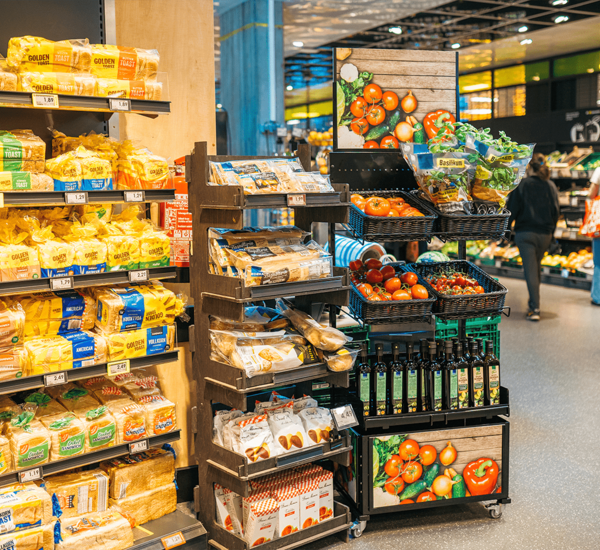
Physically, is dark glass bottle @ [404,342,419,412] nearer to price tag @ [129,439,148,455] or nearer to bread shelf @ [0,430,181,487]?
bread shelf @ [0,430,181,487]

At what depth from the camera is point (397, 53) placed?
3.64 metres

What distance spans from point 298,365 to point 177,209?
1021 mm

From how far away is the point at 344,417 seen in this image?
2945 mm

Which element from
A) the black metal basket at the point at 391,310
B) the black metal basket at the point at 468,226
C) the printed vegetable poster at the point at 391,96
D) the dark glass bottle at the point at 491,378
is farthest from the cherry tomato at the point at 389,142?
the dark glass bottle at the point at 491,378

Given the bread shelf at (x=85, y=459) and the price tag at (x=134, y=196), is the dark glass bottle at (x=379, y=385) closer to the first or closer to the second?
the bread shelf at (x=85, y=459)

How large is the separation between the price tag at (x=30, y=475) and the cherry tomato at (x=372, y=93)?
8.11ft

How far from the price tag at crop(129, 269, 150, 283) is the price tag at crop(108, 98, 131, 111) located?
2.25ft

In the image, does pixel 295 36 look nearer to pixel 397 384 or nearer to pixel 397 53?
pixel 397 53

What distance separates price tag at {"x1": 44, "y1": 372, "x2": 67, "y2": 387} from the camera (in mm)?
2557

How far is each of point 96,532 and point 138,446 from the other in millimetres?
378

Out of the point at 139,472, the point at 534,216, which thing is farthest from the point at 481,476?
the point at 534,216

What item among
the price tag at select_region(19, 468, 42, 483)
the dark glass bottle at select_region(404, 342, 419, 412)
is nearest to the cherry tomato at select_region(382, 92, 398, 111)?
the dark glass bottle at select_region(404, 342, 419, 412)

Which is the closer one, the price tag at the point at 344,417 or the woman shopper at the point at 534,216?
the price tag at the point at 344,417

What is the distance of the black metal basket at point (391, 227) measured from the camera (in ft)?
10.2
